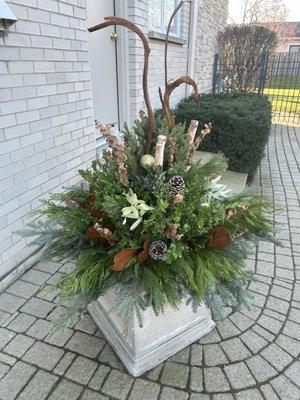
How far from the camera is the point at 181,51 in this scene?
6.45 metres

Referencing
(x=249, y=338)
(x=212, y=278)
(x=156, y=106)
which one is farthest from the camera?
(x=156, y=106)

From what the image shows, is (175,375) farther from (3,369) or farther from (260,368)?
(3,369)

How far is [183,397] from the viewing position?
182cm

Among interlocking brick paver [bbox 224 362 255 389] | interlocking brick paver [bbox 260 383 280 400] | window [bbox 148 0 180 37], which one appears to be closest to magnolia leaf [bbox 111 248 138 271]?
interlocking brick paver [bbox 224 362 255 389]

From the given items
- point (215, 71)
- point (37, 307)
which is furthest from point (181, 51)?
point (37, 307)

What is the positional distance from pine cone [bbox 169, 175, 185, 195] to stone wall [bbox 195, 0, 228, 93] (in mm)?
6796

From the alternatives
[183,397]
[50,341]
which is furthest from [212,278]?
[50,341]

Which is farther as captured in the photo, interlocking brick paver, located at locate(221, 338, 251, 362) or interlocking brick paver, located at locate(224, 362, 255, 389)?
interlocking brick paver, located at locate(221, 338, 251, 362)

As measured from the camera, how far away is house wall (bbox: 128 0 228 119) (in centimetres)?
429

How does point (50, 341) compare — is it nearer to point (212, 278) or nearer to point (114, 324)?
point (114, 324)

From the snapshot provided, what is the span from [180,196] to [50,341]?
139cm

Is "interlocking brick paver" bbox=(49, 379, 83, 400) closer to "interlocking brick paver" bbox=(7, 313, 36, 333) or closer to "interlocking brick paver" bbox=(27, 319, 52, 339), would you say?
"interlocking brick paver" bbox=(27, 319, 52, 339)

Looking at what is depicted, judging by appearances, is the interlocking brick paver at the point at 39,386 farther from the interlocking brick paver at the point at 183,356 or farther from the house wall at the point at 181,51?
the house wall at the point at 181,51

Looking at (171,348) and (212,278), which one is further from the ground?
(212,278)
